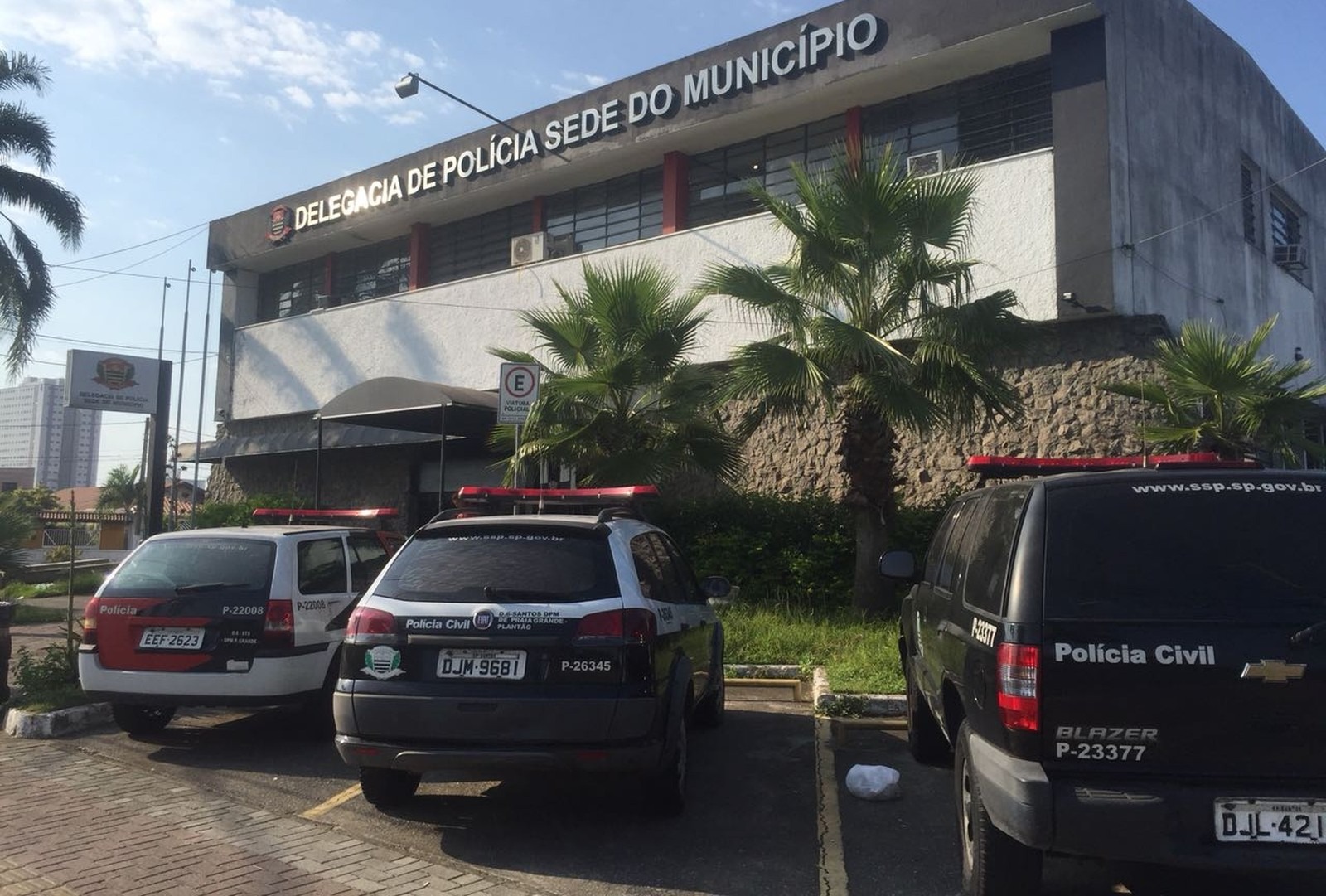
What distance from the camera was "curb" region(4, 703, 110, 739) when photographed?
25.5 feet

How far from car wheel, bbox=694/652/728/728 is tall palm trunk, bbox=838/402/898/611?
13.8 feet

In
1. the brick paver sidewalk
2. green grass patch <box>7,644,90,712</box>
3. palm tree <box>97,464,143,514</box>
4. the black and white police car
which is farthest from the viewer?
palm tree <box>97,464,143,514</box>

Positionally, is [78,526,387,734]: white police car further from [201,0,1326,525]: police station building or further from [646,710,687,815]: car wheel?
[201,0,1326,525]: police station building

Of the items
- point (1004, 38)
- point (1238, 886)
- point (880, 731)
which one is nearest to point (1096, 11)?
point (1004, 38)

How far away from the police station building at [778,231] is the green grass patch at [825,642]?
3.37 m

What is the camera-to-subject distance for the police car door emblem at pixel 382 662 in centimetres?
519

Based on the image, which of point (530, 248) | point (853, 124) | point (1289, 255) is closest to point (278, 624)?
point (853, 124)

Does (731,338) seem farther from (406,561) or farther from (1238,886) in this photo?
(1238,886)

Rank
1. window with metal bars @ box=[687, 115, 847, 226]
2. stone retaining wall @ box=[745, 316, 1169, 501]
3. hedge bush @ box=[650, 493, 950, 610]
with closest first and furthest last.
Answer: hedge bush @ box=[650, 493, 950, 610] → stone retaining wall @ box=[745, 316, 1169, 501] → window with metal bars @ box=[687, 115, 847, 226]

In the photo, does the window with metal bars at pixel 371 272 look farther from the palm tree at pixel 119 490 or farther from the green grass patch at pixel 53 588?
the palm tree at pixel 119 490

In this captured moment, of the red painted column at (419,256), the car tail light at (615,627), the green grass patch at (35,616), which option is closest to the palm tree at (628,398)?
the car tail light at (615,627)

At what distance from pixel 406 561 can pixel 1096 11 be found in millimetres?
11873

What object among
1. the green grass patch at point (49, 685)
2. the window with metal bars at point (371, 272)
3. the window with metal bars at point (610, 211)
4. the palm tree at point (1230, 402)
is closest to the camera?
the green grass patch at point (49, 685)

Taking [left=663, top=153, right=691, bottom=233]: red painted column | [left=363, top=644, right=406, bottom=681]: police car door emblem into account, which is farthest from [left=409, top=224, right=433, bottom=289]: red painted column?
[left=363, top=644, right=406, bottom=681]: police car door emblem
